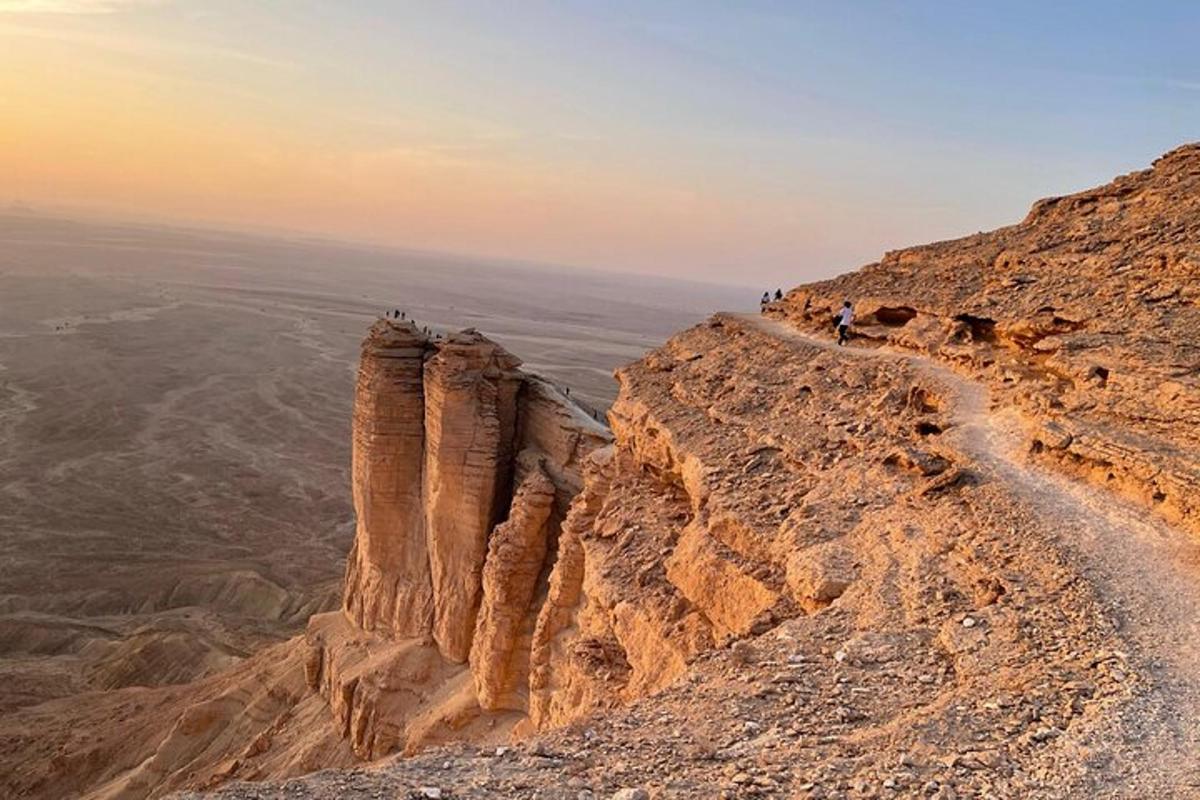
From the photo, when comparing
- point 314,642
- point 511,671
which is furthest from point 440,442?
point 314,642

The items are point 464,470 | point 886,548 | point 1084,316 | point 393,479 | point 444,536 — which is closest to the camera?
point 886,548

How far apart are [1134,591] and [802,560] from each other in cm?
337

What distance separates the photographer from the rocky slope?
22.1 ft

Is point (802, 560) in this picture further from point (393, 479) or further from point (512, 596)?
point (393, 479)

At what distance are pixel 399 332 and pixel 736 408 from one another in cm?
1179

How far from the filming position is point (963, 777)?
610cm

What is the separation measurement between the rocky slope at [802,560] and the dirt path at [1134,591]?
3 cm

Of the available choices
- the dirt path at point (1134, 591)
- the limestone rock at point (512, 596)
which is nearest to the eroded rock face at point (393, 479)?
the limestone rock at point (512, 596)

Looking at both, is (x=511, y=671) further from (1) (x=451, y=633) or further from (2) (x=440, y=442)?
(2) (x=440, y=442)

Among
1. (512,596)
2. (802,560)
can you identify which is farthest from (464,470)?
(802,560)

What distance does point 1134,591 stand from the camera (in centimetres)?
838

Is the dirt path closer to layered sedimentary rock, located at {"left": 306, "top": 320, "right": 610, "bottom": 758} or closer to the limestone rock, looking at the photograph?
the limestone rock

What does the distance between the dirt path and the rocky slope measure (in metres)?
0.03

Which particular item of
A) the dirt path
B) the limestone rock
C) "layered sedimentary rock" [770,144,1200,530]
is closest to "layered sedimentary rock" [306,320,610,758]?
the limestone rock
